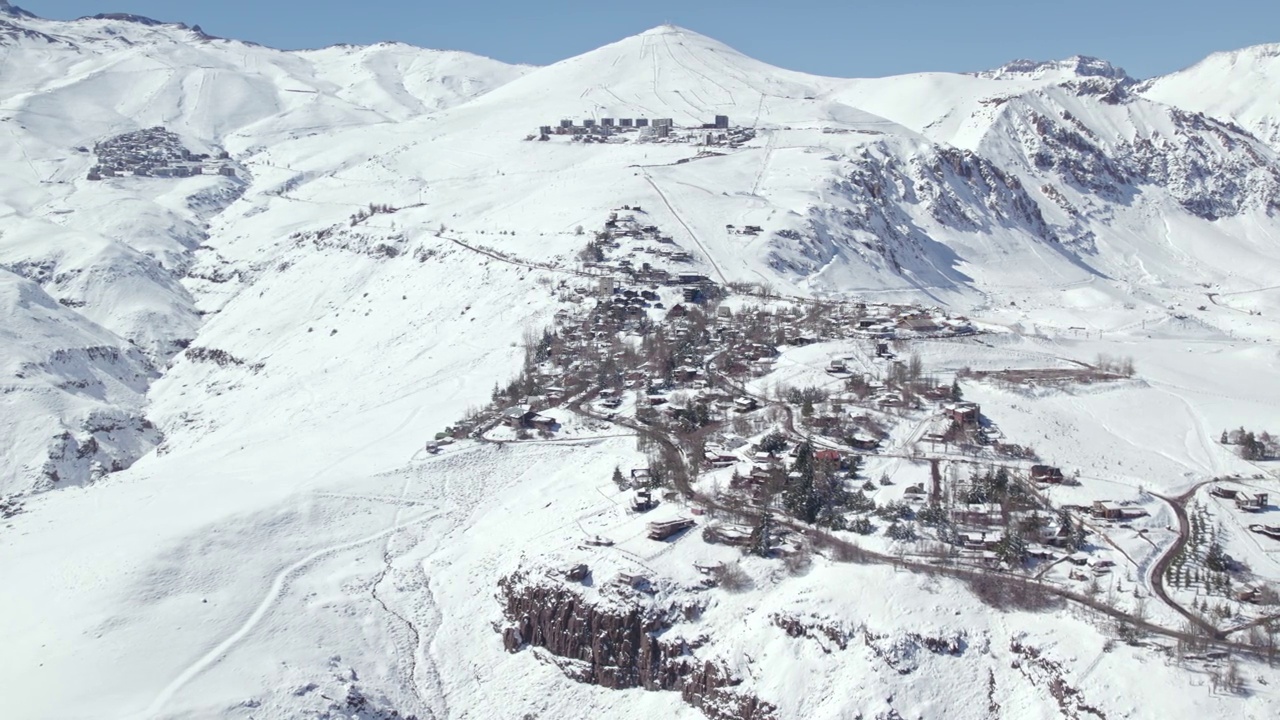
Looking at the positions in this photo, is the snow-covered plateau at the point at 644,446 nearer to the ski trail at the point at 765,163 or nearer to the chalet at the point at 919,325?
the ski trail at the point at 765,163

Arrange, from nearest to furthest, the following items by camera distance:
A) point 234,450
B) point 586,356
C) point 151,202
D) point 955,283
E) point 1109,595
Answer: point 1109,595
point 234,450
point 586,356
point 955,283
point 151,202

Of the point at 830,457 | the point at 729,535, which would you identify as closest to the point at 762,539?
the point at 729,535

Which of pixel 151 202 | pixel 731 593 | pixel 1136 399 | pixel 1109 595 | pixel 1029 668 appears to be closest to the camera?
pixel 1029 668

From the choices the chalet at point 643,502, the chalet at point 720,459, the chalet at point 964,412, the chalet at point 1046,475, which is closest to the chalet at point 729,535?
the chalet at point 643,502

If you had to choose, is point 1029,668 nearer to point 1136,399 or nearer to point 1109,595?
point 1109,595

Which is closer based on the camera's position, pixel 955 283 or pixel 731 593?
pixel 731 593

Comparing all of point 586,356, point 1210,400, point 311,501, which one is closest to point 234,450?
point 311,501

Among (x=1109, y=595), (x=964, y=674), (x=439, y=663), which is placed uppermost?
(x=1109, y=595)
